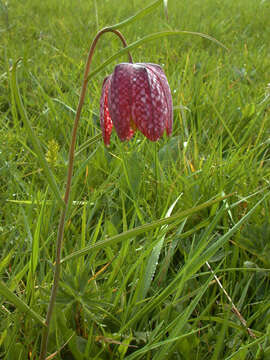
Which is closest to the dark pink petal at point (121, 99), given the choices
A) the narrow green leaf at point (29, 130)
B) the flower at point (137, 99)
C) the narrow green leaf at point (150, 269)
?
the flower at point (137, 99)

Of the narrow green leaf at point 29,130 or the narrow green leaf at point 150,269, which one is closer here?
the narrow green leaf at point 29,130

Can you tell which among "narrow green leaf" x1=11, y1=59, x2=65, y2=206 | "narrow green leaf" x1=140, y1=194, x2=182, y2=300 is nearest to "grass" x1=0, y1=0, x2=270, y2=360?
"narrow green leaf" x1=140, y1=194, x2=182, y2=300

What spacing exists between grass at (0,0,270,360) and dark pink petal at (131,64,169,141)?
0.08 m

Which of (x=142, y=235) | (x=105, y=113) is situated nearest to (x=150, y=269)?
(x=142, y=235)

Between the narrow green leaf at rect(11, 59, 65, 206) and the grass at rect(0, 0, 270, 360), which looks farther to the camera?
the grass at rect(0, 0, 270, 360)

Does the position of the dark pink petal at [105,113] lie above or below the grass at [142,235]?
above

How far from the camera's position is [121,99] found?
0.65m

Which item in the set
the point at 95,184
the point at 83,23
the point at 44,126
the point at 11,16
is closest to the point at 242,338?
the point at 95,184

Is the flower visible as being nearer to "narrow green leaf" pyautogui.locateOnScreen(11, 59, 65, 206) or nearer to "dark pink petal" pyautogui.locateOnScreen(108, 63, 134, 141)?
"dark pink petal" pyautogui.locateOnScreen(108, 63, 134, 141)

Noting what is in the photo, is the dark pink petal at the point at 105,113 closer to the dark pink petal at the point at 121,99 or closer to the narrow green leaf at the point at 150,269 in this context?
the dark pink petal at the point at 121,99

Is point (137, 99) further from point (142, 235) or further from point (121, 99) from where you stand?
point (142, 235)

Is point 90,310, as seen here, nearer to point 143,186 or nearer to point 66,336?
point 66,336

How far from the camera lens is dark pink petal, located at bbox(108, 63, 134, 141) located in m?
0.64

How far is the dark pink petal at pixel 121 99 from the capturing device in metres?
0.64
